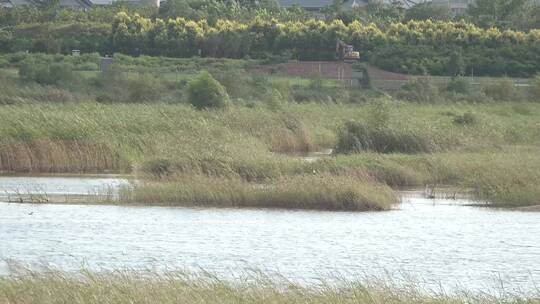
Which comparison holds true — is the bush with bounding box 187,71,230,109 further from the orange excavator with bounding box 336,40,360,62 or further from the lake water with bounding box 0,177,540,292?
the orange excavator with bounding box 336,40,360,62

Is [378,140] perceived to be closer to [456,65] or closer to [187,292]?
[187,292]

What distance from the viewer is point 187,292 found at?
1489 centimetres

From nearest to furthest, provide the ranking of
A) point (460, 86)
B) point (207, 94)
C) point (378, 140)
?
point (378, 140), point (207, 94), point (460, 86)

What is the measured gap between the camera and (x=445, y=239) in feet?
76.6

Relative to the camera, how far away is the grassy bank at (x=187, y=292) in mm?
→ 14672

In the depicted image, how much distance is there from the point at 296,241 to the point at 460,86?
127ft

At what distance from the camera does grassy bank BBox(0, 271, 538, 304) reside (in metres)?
14.7

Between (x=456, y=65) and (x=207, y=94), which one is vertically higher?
(x=207, y=94)

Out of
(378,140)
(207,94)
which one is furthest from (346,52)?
(378,140)

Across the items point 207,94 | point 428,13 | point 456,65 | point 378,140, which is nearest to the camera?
point 378,140

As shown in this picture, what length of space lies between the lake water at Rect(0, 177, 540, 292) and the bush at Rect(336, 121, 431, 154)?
7018mm

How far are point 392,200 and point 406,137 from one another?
9.22m

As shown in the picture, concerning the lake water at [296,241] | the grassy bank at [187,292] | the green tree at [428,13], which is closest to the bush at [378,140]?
the lake water at [296,241]

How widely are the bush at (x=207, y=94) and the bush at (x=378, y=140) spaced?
1016cm
